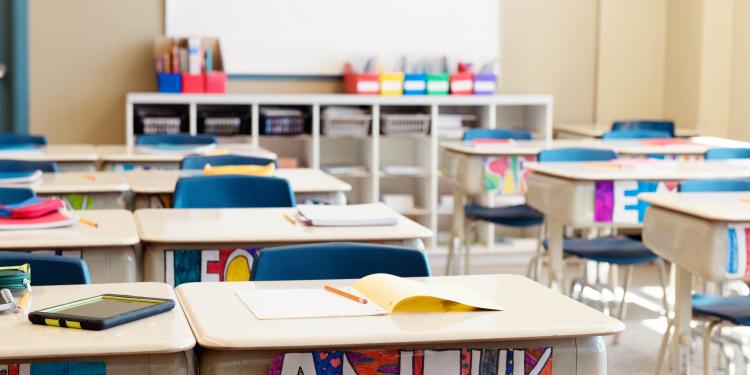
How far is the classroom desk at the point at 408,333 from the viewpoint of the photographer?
5.76ft

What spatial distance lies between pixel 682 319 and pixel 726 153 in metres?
2.36

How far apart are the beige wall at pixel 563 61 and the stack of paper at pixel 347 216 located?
4322 millimetres

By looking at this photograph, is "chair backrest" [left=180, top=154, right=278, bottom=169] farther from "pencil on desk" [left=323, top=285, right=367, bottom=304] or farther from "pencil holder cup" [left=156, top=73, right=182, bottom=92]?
"pencil on desk" [left=323, top=285, right=367, bottom=304]

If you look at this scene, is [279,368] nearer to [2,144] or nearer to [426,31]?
[2,144]

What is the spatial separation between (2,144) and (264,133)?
1840mm

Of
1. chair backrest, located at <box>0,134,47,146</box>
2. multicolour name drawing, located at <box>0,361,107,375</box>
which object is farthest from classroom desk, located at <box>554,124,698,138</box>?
→ multicolour name drawing, located at <box>0,361,107,375</box>

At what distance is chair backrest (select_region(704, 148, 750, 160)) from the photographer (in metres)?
5.60

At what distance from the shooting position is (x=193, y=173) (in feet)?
15.3

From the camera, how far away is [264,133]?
7.26 metres

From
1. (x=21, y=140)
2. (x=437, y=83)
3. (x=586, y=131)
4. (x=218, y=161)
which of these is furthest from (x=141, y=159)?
(x=586, y=131)

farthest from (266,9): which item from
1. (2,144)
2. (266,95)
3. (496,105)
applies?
(2,144)

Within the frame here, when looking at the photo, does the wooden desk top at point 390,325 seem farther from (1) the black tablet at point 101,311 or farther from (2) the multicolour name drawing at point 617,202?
(2) the multicolour name drawing at point 617,202

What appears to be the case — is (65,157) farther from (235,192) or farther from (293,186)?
(235,192)

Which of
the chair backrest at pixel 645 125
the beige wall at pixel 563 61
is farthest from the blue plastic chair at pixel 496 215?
the beige wall at pixel 563 61
